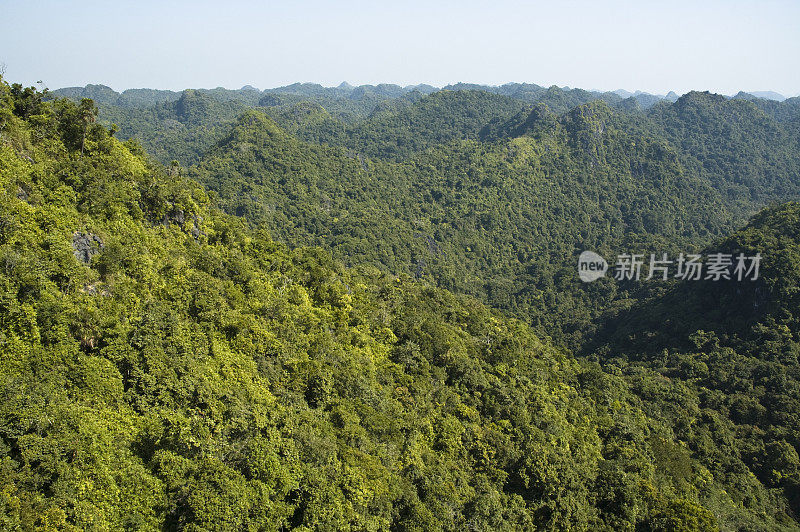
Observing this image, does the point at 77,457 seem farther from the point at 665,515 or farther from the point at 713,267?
the point at 713,267

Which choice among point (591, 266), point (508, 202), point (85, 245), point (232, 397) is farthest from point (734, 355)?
point (508, 202)

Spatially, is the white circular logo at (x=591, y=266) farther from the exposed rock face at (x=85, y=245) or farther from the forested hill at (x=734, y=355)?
the exposed rock face at (x=85, y=245)

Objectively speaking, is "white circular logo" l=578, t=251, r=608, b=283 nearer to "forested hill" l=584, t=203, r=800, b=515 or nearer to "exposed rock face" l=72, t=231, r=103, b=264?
"forested hill" l=584, t=203, r=800, b=515

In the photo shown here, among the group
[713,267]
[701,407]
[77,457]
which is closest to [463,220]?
[713,267]

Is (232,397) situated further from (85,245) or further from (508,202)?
(508,202)

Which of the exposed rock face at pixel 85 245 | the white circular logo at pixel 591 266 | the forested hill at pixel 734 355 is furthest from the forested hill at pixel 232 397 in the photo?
the white circular logo at pixel 591 266

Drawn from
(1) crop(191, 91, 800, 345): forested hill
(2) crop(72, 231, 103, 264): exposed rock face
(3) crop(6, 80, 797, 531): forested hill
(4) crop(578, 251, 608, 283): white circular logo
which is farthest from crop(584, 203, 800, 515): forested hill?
(2) crop(72, 231, 103, 264): exposed rock face
